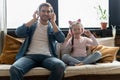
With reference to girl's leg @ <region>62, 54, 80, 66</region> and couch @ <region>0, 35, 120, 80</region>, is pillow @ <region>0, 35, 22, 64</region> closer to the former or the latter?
couch @ <region>0, 35, 120, 80</region>

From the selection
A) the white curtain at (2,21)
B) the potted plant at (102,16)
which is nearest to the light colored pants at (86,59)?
the potted plant at (102,16)

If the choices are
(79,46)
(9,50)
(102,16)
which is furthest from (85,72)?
(102,16)

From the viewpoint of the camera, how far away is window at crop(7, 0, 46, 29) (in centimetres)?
371

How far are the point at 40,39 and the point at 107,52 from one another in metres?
0.86

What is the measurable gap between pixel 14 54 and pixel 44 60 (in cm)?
50

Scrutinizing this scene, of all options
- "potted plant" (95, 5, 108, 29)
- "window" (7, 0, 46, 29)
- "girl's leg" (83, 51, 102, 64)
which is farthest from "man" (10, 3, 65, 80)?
"potted plant" (95, 5, 108, 29)

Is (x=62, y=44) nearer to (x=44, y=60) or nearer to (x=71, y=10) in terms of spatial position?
(x=44, y=60)

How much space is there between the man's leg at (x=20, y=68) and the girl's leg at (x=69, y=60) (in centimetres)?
40

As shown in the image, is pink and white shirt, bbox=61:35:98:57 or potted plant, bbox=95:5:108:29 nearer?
pink and white shirt, bbox=61:35:98:57

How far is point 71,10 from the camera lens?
382 centimetres

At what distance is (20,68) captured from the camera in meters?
2.50

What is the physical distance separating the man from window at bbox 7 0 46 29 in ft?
2.62

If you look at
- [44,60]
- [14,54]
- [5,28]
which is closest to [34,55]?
[44,60]

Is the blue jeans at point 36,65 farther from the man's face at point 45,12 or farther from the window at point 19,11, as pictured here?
the window at point 19,11
